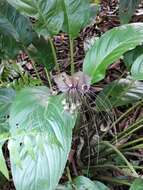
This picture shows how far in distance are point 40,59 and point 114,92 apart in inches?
12.1

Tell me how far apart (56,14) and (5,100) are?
0.33m

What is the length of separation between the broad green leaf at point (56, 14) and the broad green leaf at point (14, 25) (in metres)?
0.14

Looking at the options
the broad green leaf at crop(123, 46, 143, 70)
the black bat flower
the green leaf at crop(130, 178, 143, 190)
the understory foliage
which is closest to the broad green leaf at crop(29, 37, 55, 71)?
the understory foliage

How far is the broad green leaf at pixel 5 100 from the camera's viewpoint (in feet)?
4.66

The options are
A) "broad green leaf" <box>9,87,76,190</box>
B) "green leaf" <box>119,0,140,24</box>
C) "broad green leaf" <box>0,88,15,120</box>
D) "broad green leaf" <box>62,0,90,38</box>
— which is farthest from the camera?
"green leaf" <box>119,0,140,24</box>

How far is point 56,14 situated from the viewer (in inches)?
59.5

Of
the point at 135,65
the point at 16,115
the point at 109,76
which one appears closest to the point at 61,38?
the point at 109,76

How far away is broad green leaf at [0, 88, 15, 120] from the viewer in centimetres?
142

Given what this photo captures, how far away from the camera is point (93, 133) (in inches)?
67.2

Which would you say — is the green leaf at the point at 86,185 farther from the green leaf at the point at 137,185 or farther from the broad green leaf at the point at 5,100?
the broad green leaf at the point at 5,100

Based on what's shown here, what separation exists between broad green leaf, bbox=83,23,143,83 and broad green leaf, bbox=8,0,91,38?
18cm

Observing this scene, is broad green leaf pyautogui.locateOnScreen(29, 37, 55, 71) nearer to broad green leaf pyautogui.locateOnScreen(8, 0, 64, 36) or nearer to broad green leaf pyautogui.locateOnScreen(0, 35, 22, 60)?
broad green leaf pyautogui.locateOnScreen(0, 35, 22, 60)

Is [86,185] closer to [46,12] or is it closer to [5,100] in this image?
[5,100]

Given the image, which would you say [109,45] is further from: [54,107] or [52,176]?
[52,176]
